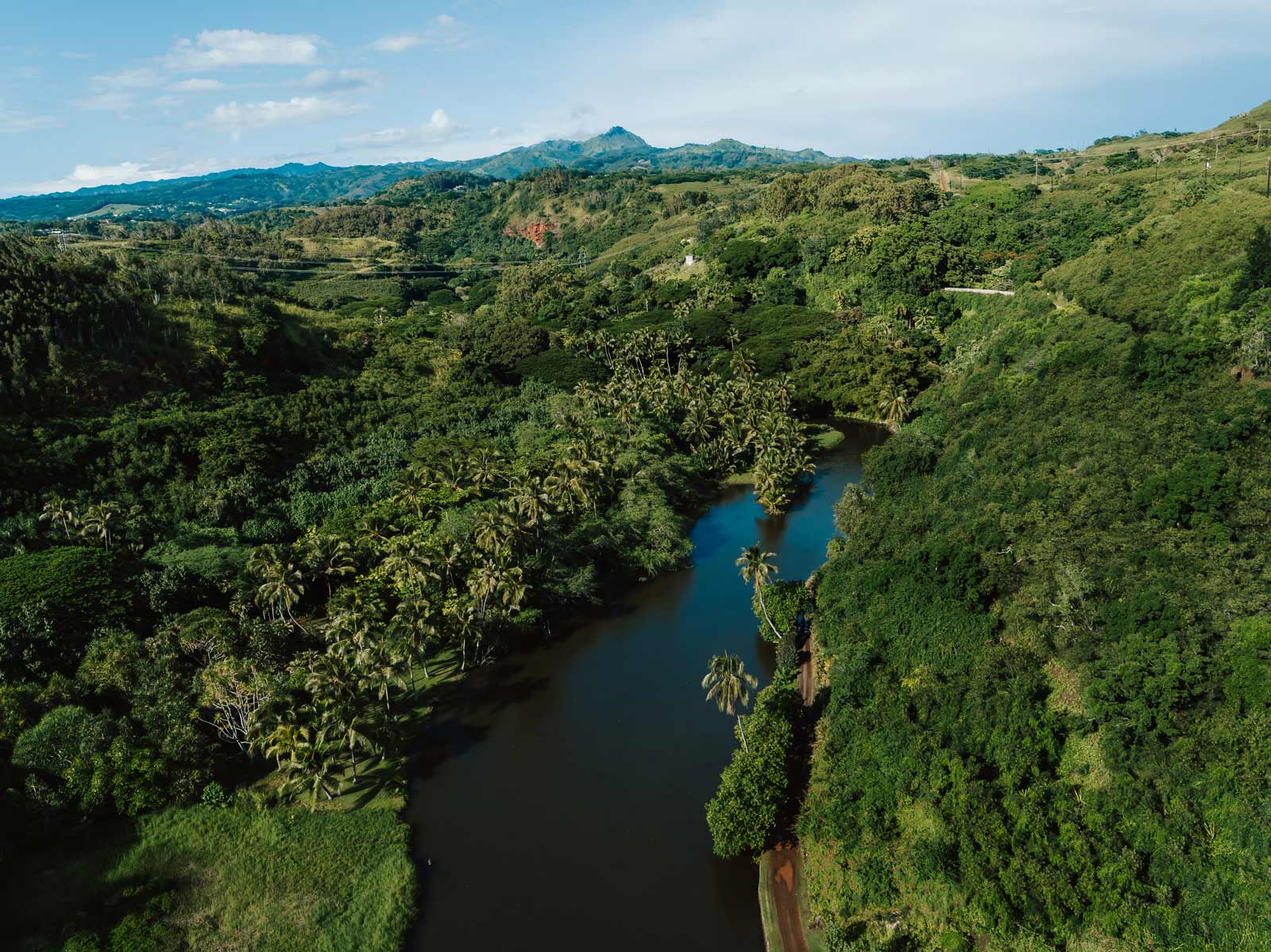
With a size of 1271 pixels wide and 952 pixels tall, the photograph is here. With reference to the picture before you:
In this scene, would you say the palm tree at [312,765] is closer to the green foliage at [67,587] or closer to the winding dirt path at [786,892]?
the green foliage at [67,587]

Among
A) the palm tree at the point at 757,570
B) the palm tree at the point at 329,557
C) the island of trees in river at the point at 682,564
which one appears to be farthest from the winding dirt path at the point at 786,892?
the palm tree at the point at 329,557

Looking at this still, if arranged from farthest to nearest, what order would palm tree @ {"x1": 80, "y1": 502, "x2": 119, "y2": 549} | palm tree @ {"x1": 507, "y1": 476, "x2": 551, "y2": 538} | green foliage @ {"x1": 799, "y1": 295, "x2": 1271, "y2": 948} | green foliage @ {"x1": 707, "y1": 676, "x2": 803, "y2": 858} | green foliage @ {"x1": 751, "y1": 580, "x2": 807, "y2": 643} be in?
palm tree @ {"x1": 507, "y1": 476, "x2": 551, "y2": 538} → palm tree @ {"x1": 80, "y1": 502, "x2": 119, "y2": 549} → green foliage @ {"x1": 751, "y1": 580, "x2": 807, "y2": 643} → green foliage @ {"x1": 707, "y1": 676, "x2": 803, "y2": 858} → green foliage @ {"x1": 799, "y1": 295, "x2": 1271, "y2": 948}

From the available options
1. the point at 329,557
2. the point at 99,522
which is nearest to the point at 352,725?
the point at 329,557

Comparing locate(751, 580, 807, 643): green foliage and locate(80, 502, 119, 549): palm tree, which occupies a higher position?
locate(80, 502, 119, 549): palm tree

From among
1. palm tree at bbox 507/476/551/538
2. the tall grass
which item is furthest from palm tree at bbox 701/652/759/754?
palm tree at bbox 507/476/551/538

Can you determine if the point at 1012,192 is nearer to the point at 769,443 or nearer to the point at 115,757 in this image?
the point at 769,443

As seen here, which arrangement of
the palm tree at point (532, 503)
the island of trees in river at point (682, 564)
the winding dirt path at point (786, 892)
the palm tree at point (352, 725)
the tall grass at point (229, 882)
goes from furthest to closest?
the palm tree at point (532, 503), the palm tree at point (352, 725), the tall grass at point (229, 882), the island of trees in river at point (682, 564), the winding dirt path at point (786, 892)

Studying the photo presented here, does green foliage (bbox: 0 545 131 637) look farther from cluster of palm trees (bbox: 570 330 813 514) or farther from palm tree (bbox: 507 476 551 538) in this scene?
cluster of palm trees (bbox: 570 330 813 514)
